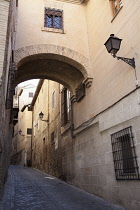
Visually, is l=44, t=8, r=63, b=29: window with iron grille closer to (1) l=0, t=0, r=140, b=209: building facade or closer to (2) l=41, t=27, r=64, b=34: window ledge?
(1) l=0, t=0, r=140, b=209: building facade

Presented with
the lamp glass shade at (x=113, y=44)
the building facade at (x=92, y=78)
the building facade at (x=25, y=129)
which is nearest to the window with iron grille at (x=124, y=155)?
the building facade at (x=92, y=78)

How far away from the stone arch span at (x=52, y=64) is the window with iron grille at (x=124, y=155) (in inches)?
115

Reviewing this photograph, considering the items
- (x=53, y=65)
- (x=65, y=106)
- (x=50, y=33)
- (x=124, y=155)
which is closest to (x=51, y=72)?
(x=53, y=65)

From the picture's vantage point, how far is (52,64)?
8.88 metres

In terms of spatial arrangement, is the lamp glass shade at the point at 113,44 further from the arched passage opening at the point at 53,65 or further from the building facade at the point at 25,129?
the building facade at the point at 25,129

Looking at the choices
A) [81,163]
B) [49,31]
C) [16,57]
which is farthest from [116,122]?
[49,31]

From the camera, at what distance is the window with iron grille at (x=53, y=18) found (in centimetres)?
857

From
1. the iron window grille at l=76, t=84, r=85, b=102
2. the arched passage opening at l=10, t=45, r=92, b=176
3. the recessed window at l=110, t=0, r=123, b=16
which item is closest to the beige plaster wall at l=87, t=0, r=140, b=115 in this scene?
the recessed window at l=110, t=0, r=123, b=16

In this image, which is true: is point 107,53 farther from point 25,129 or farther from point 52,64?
point 25,129

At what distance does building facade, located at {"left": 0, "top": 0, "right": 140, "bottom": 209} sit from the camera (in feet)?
17.0

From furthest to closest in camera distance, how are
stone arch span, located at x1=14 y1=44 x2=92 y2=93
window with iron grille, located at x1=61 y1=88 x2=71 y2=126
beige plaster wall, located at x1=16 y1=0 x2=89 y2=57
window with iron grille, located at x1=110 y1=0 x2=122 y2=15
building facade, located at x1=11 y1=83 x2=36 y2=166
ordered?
building facade, located at x1=11 y1=83 x2=36 y2=166, window with iron grille, located at x1=61 y1=88 x2=71 y2=126, beige plaster wall, located at x1=16 y1=0 x2=89 y2=57, stone arch span, located at x1=14 y1=44 x2=92 y2=93, window with iron grille, located at x1=110 y1=0 x2=122 y2=15

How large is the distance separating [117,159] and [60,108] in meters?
6.47

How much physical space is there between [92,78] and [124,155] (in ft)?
10.9

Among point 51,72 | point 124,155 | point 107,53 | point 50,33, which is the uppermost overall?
point 50,33
